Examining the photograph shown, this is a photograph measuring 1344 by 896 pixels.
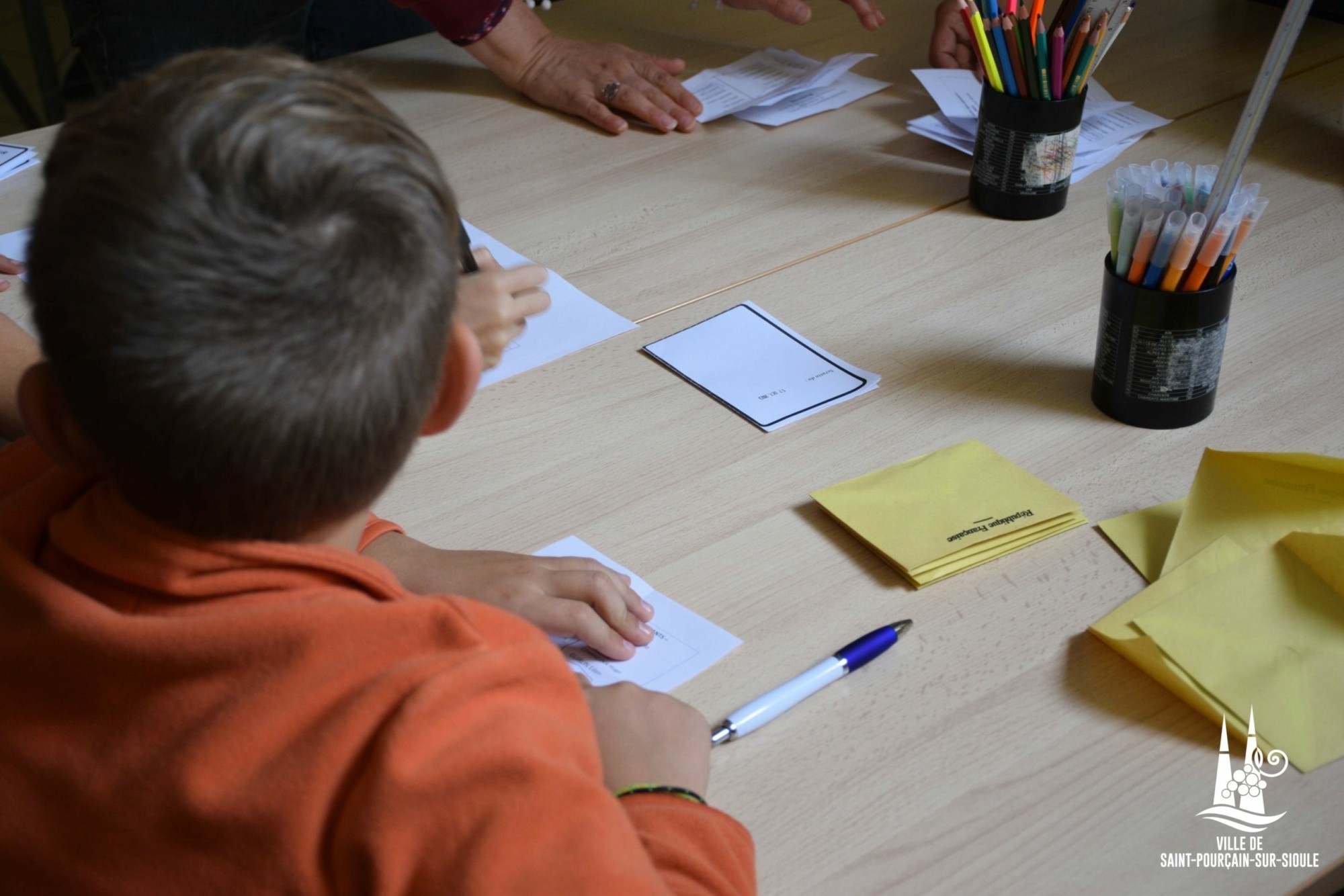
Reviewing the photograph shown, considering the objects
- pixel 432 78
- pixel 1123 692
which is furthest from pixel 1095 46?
pixel 432 78

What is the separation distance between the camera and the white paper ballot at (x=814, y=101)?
62.8 inches

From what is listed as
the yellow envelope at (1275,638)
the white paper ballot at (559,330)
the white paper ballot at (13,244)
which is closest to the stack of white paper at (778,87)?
the white paper ballot at (559,330)

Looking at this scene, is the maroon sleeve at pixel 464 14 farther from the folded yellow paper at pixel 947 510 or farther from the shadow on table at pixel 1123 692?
the shadow on table at pixel 1123 692

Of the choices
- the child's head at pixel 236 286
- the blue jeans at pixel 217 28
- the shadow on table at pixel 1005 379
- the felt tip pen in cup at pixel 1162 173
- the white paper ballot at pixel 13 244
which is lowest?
the white paper ballot at pixel 13 244

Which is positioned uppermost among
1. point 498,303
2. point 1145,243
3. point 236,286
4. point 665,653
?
point 236,286

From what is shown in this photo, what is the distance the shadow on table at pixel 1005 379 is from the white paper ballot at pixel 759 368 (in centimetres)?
5

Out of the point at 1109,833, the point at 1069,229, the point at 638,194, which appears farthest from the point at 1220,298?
the point at 638,194

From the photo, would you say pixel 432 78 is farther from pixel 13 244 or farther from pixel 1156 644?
pixel 1156 644

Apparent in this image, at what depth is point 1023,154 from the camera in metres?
1.32

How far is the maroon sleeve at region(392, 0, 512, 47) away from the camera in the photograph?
64.5 inches

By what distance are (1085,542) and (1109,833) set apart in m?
0.27

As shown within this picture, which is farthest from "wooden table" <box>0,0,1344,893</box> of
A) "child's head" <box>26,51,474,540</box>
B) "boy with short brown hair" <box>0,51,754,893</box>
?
"child's head" <box>26,51,474,540</box>

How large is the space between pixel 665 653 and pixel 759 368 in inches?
14.6

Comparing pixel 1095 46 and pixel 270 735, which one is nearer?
pixel 270 735
